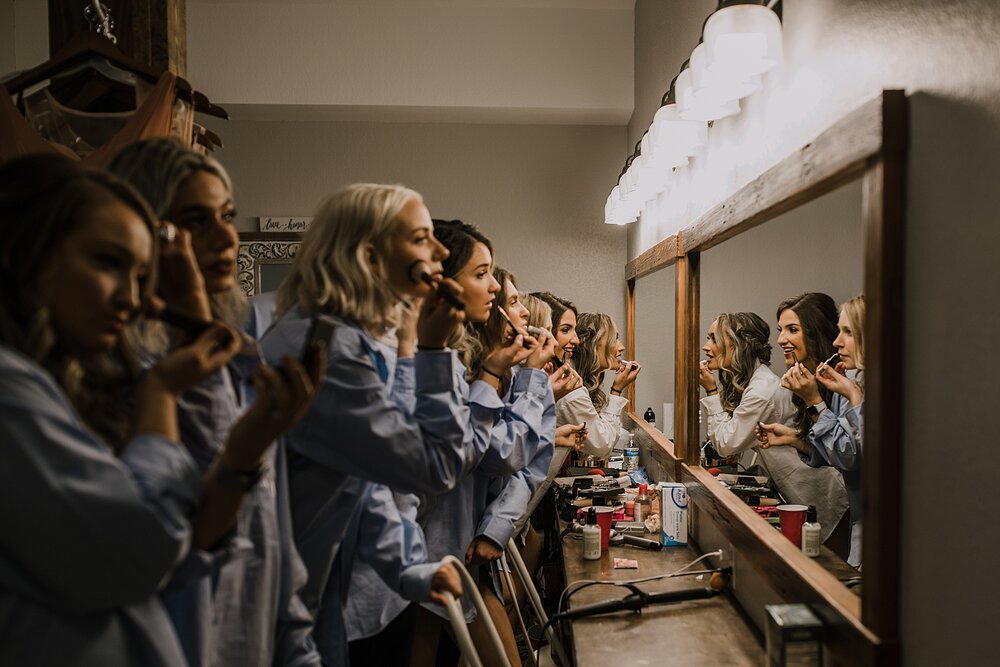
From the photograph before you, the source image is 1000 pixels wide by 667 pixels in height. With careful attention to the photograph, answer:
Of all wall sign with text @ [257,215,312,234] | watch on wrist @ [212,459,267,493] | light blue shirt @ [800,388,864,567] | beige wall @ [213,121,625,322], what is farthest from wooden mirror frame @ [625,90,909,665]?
wall sign with text @ [257,215,312,234]

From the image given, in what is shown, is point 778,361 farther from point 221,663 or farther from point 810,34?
point 221,663

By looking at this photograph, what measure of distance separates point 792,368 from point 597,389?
2.13 m

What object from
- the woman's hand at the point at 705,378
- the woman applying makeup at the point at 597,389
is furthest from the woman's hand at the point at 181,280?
the woman applying makeup at the point at 597,389

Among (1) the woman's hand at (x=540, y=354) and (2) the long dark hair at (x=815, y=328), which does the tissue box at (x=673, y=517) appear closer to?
(1) the woman's hand at (x=540, y=354)

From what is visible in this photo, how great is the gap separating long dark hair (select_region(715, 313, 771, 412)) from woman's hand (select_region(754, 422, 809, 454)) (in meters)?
0.16

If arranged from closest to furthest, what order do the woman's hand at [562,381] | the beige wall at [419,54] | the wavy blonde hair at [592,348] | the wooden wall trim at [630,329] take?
the woman's hand at [562,381], the wavy blonde hair at [592,348], the beige wall at [419,54], the wooden wall trim at [630,329]

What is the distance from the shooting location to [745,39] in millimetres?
1615

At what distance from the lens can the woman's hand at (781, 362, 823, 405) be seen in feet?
5.12

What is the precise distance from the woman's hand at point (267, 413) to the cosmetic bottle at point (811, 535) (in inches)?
42.1

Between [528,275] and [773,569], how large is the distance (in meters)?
3.18

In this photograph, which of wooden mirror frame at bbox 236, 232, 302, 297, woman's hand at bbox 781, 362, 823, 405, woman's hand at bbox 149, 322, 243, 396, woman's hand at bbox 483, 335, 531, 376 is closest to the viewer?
woman's hand at bbox 149, 322, 243, 396

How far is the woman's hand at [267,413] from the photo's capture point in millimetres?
792

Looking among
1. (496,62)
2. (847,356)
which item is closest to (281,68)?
(496,62)

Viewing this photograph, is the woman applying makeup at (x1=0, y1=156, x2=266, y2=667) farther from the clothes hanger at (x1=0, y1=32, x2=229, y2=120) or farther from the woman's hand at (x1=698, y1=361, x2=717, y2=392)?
the woman's hand at (x1=698, y1=361, x2=717, y2=392)
